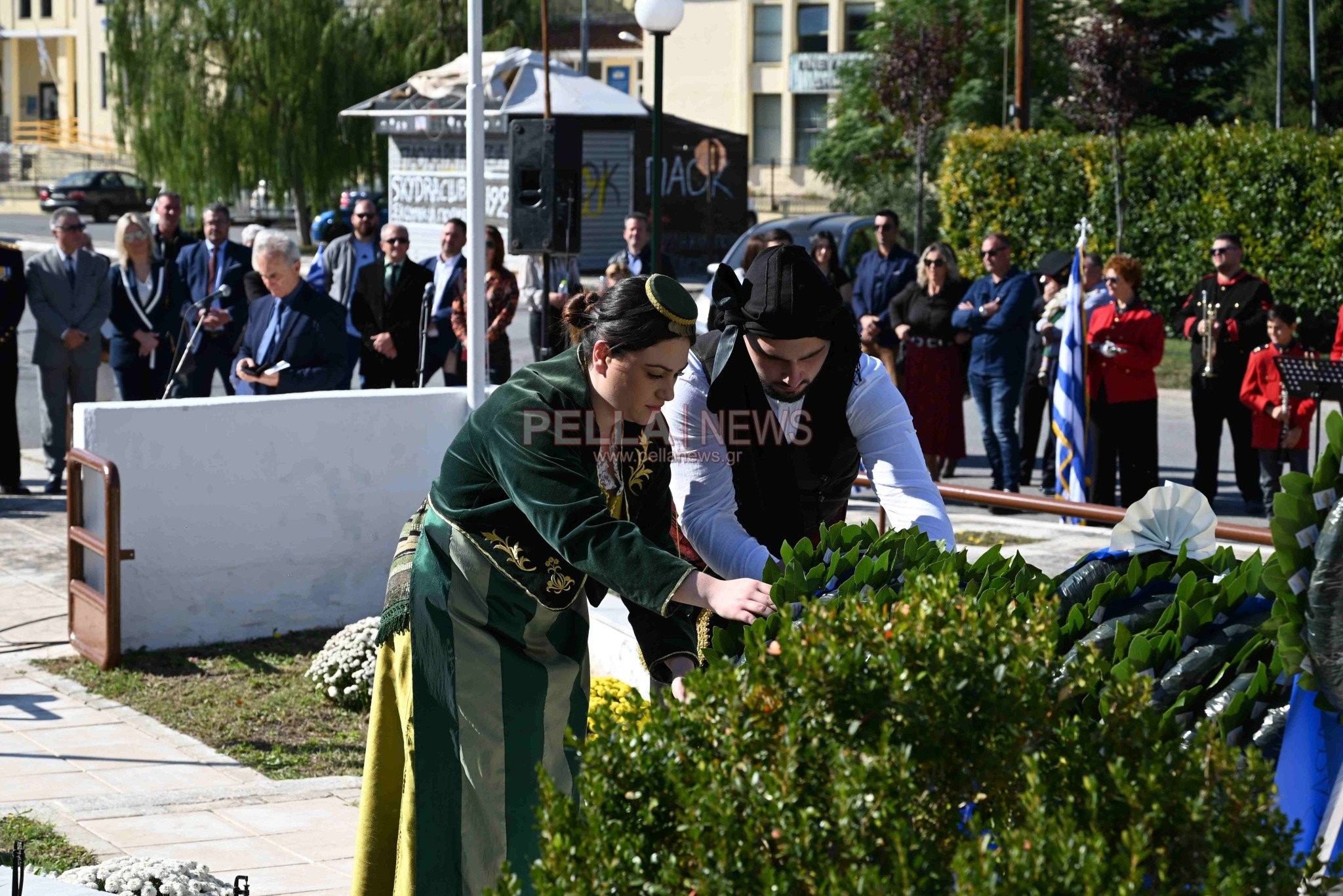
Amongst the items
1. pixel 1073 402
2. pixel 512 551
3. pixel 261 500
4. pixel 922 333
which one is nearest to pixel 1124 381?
pixel 1073 402

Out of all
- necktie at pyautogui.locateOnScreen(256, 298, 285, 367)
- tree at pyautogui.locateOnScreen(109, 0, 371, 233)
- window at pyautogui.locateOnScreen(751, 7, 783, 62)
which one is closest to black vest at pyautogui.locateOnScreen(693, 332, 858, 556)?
necktie at pyautogui.locateOnScreen(256, 298, 285, 367)

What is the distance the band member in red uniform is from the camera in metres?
11.7

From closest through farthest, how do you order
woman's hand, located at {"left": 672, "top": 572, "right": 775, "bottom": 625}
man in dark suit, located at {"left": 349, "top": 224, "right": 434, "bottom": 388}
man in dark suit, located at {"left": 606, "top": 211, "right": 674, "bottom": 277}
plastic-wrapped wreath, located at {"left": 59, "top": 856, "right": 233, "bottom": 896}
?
Answer: 1. woman's hand, located at {"left": 672, "top": 572, "right": 775, "bottom": 625}
2. plastic-wrapped wreath, located at {"left": 59, "top": 856, "right": 233, "bottom": 896}
3. man in dark suit, located at {"left": 349, "top": 224, "right": 434, "bottom": 388}
4. man in dark suit, located at {"left": 606, "top": 211, "right": 674, "bottom": 277}

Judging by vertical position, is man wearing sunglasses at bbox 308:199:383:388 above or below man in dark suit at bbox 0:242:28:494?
above

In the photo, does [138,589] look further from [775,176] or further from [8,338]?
[775,176]

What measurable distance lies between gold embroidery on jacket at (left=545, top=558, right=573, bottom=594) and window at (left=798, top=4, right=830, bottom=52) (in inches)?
2219

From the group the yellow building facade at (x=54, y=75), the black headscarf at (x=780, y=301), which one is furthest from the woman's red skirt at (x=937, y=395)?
the yellow building facade at (x=54, y=75)

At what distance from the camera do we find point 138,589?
26.7 ft

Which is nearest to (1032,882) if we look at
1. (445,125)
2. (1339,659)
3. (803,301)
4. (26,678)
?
(1339,659)

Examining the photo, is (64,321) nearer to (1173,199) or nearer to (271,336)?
Result: (271,336)

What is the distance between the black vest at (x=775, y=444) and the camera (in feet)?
13.5

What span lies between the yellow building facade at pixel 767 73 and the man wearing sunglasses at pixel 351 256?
45007mm

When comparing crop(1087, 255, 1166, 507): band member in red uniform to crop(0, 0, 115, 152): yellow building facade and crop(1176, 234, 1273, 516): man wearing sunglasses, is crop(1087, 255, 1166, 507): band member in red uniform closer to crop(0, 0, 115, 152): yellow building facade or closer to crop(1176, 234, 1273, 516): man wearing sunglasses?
crop(1176, 234, 1273, 516): man wearing sunglasses

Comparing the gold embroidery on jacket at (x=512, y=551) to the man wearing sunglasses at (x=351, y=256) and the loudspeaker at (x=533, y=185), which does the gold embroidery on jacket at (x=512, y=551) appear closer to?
the loudspeaker at (x=533, y=185)
